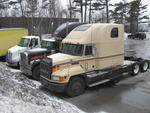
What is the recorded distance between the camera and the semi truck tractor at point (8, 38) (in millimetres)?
15352

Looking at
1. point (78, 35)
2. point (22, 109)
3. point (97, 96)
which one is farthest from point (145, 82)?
point (22, 109)

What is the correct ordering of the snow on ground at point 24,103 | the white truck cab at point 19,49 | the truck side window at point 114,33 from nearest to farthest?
the snow on ground at point 24,103 → the truck side window at point 114,33 → the white truck cab at point 19,49

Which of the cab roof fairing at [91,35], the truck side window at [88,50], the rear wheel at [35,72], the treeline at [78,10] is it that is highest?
the treeline at [78,10]

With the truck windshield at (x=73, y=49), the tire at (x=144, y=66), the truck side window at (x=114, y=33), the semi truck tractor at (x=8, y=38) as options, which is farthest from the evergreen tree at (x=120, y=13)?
the truck windshield at (x=73, y=49)

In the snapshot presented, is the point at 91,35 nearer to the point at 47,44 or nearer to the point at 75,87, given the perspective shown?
the point at 75,87

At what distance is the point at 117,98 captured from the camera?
7.48m

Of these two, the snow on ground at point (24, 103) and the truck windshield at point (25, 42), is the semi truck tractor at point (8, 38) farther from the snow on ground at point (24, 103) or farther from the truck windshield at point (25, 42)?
the snow on ground at point (24, 103)

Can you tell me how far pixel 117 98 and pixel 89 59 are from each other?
223 centimetres

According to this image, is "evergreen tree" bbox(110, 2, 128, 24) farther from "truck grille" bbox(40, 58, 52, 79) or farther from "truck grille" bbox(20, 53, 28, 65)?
"truck grille" bbox(40, 58, 52, 79)

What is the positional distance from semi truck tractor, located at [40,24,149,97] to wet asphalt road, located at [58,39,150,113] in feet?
1.41

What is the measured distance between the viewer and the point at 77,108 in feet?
21.7

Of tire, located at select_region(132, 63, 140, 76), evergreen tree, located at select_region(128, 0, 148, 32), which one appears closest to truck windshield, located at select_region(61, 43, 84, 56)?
tire, located at select_region(132, 63, 140, 76)

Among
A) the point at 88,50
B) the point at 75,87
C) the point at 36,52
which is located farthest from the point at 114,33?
the point at 36,52

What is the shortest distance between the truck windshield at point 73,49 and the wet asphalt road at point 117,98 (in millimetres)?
1962
